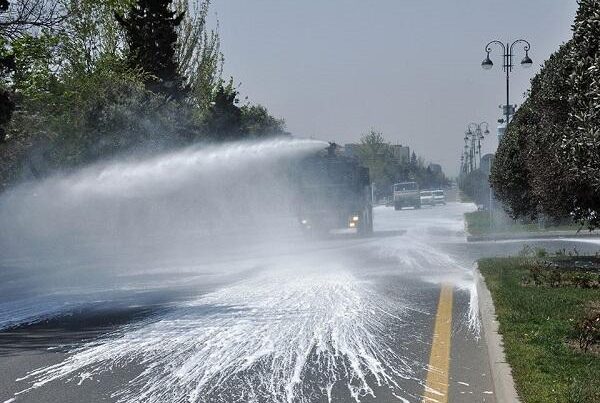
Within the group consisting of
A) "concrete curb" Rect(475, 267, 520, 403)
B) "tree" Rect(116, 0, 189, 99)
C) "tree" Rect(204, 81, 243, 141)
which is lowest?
"concrete curb" Rect(475, 267, 520, 403)

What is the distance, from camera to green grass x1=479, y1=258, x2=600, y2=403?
6020 millimetres

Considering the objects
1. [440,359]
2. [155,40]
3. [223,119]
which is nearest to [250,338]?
[440,359]

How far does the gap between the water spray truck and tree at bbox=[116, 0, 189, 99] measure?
16348 mm

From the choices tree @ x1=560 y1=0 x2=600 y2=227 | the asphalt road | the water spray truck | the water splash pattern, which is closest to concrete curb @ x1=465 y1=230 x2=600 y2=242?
the water spray truck

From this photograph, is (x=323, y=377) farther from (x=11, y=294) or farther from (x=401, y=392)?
(x=11, y=294)

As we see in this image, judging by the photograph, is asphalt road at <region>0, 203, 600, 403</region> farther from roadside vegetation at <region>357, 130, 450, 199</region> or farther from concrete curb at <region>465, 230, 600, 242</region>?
roadside vegetation at <region>357, 130, 450, 199</region>

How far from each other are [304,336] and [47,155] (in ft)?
85.2

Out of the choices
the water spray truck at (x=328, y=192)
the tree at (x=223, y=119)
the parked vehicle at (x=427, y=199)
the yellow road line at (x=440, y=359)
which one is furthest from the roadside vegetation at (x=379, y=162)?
the yellow road line at (x=440, y=359)

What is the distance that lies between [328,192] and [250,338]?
932 inches

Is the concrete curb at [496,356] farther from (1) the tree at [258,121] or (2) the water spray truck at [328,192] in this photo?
(1) the tree at [258,121]

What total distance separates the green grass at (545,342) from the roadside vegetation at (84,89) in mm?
14638

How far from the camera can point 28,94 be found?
107 feet

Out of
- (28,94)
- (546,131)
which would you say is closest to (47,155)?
(28,94)

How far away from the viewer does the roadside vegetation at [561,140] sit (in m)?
8.53
